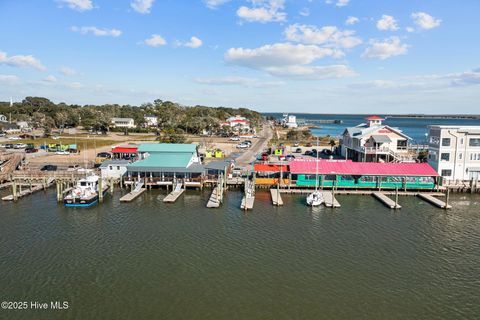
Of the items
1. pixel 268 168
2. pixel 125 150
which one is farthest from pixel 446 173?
pixel 125 150

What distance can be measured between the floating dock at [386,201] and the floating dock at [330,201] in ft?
21.9

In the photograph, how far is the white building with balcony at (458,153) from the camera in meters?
57.5

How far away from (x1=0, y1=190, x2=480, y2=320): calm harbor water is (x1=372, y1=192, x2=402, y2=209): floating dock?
1.60 meters

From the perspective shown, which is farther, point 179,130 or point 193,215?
point 179,130

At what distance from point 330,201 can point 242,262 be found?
21.9 metres

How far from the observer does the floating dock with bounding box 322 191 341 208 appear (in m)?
47.1

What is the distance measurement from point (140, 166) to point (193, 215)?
58.4 ft

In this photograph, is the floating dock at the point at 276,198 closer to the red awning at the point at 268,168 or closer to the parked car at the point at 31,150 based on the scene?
the red awning at the point at 268,168

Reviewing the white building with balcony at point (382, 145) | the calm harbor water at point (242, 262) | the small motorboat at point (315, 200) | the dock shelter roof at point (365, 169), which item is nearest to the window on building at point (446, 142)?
the dock shelter roof at point (365, 169)

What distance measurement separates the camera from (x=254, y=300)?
25.4 m

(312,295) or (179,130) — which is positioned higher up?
(179,130)

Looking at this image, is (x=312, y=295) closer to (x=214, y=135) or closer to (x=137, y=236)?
(x=137, y=236)

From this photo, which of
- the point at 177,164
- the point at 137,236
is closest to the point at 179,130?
the point at 177,164

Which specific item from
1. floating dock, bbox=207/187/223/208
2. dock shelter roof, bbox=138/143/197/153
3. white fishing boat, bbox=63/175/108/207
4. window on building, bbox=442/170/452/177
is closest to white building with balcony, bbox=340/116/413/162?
window on building, bbox=442/170/452/177
